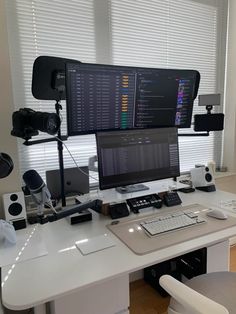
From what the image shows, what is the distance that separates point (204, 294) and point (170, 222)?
0.37 meters

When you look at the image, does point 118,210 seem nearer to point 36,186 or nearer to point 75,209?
point 75,209

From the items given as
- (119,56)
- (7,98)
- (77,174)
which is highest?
(119,56)

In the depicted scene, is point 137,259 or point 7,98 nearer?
point 137,259

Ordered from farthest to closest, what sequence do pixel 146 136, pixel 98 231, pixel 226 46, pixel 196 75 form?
pixel 226 46
pixel 196 75
pixel 146 136
pixel 98 231

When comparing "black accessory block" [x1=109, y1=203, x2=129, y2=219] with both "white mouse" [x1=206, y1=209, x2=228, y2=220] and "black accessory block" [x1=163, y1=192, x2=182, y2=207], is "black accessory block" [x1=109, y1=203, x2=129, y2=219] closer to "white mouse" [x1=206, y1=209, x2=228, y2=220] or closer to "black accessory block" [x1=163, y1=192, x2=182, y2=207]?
"black accessory block" [x1=163, y1=192, x2=182, y2=207]

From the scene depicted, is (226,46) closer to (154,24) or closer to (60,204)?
(154,24)

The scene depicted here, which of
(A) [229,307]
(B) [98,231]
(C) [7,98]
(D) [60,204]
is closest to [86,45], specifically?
(C) [7,98]

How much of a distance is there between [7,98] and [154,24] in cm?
145

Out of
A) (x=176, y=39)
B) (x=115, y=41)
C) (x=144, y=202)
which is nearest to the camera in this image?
(x=144, y=202)

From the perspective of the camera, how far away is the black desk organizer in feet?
5.66

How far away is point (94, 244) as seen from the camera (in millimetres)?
1216

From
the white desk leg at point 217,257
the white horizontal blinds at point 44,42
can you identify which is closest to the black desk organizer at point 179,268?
the white desk leg at point 217,257

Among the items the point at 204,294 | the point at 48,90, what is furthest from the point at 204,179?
the point at 48,90

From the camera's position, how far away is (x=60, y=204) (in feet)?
5.61
